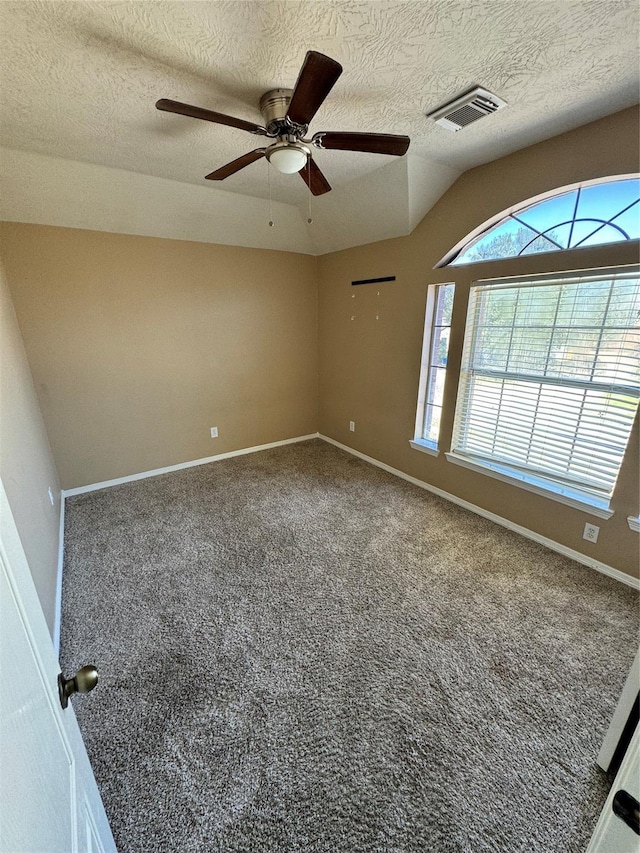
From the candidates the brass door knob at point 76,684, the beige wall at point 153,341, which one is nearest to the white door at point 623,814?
the brass door knob at point 76,684

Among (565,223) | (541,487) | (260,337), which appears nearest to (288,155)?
(565,223)

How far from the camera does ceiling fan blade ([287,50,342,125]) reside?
1.12m

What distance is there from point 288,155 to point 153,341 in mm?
2375

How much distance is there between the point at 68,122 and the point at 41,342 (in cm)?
171

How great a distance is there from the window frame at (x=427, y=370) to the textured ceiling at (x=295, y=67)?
0.98 metres

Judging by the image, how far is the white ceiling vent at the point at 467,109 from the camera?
5.66 feet

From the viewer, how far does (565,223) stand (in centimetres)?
221

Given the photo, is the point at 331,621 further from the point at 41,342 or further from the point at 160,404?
the point at 41,342

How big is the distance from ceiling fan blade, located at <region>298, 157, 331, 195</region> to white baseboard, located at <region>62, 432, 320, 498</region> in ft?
9.57

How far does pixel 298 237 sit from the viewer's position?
12.5 feet

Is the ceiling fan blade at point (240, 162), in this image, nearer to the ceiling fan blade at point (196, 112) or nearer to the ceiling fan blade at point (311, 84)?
the ceiling fan blade at point (196, 112)

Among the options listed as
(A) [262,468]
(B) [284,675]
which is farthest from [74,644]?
(A) [262,468]

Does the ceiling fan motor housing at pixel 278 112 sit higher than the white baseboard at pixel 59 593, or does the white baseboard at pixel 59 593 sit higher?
the ceiling fan motor housing at pixel 278 112

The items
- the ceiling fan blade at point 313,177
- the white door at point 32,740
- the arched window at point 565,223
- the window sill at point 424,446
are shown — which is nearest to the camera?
the white door at point 32,740
